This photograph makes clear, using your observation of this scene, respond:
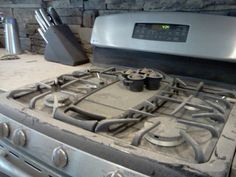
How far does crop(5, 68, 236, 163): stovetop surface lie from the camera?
53 centimetres

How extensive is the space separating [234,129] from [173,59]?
0.49 m

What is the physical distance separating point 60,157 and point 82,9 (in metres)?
1.03

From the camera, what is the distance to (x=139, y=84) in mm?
846

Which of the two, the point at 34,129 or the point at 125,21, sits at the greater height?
the point at 125,21

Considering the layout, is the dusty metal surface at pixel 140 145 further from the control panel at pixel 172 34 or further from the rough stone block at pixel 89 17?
the rough stone block at pixel 89 17

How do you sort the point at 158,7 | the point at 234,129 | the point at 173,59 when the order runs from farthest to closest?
the point at 158,7
the point at 173,59
the point at 234,129

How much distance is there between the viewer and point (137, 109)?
67 centimetres

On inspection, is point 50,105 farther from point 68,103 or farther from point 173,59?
point 173,59

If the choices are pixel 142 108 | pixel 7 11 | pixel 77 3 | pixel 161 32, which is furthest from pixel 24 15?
pixel 142 108

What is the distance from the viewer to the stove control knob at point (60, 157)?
56 cm

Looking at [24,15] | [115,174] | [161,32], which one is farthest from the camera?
[24,15]

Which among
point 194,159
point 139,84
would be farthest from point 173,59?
point 194,159

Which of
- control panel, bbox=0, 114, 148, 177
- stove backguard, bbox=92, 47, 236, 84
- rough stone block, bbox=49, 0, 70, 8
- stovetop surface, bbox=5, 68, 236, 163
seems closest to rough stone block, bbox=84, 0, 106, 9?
rough stone block, bbox=49, 0, 70, 8

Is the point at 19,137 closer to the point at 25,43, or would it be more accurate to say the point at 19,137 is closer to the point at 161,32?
the point at 161,32
